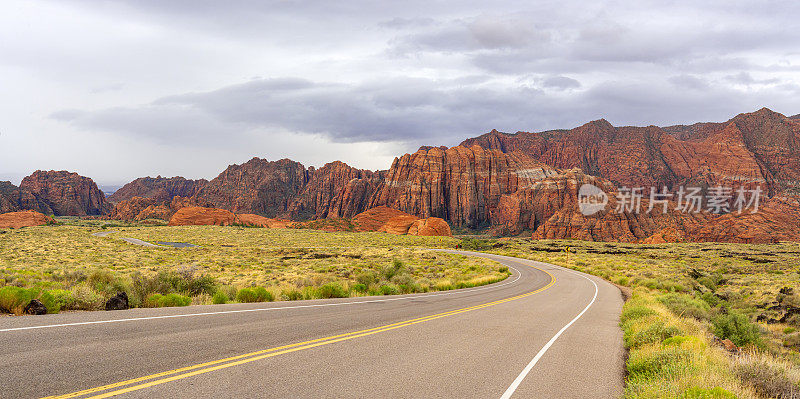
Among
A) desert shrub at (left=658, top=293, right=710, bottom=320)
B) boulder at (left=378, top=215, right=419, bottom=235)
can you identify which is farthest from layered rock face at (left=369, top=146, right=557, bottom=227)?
desert shrub at (left=658, top=293, right=710, bottom=320)

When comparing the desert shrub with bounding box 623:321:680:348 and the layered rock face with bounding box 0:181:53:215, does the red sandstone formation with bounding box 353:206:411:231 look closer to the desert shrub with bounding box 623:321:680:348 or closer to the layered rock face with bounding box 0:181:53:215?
the desert shrub with bounding box 623:321:680:348

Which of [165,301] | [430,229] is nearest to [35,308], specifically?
[165,301]

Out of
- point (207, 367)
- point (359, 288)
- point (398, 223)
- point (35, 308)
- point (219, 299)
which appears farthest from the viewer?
point (398, 223)

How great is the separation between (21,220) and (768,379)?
15446 centimetres

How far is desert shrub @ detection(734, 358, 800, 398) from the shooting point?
236 inches

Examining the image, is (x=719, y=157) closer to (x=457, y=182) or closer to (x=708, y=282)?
(x=457, y=182)

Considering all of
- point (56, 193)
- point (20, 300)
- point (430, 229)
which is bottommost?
point (430, 229)

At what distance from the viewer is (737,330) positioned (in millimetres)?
15609

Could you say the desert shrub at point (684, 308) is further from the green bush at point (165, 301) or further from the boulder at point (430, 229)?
the boulder at point (430, 229)

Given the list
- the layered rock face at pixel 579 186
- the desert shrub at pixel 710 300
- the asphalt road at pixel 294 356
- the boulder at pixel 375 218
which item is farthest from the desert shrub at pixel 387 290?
the boulder at pixel 375 218

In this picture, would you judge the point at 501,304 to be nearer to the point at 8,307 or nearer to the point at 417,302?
the point at 417,302

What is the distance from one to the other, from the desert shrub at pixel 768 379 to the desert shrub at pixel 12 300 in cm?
1480

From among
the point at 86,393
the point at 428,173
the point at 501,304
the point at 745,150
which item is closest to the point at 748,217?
the point at 745,150

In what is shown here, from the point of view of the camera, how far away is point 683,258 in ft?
192
